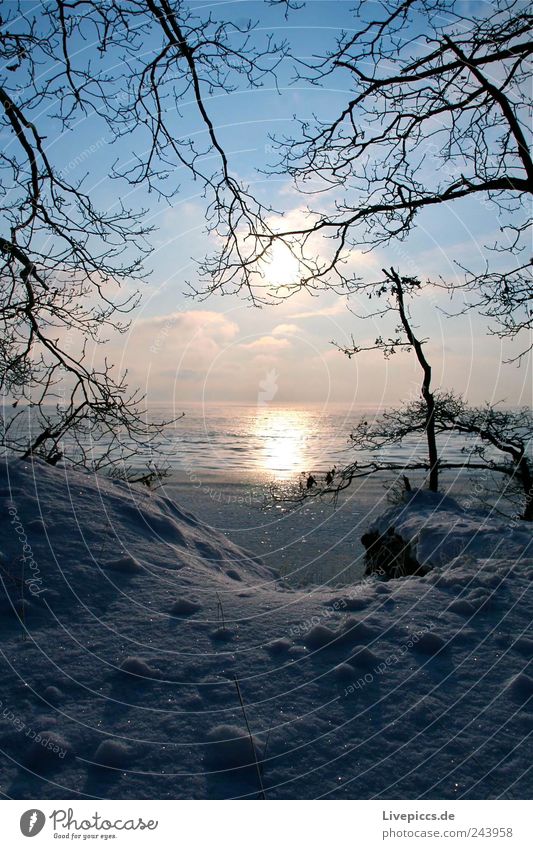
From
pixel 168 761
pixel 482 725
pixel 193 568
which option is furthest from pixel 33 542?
pixel 482 725

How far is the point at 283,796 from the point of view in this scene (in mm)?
2254

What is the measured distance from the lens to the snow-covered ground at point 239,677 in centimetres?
235

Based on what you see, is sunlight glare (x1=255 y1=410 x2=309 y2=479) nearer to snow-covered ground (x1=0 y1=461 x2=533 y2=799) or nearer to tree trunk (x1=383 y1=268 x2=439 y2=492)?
tree trunk (x1=383 y1=268 x2=439 y2=492)

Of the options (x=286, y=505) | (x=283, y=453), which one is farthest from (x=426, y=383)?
(x=283, y=453)
